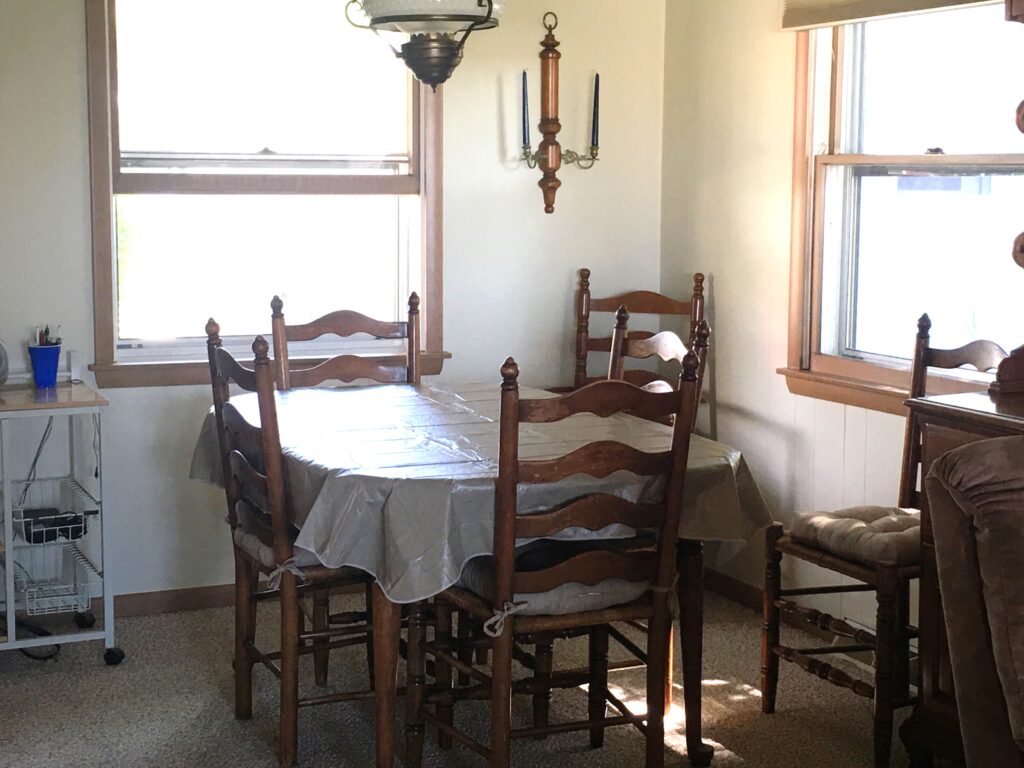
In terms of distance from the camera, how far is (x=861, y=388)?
3.63 metres

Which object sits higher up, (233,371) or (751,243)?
(751,243)

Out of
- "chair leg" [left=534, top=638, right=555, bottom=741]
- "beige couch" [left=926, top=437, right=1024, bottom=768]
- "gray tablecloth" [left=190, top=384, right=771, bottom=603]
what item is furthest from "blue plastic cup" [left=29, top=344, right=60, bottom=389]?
"beige couch" [left=926, top=437, right=1024, bottom=768]

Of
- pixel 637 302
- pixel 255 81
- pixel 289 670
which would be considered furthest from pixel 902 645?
pixel 255 81

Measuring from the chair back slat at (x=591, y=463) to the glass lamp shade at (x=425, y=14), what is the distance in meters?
0.90

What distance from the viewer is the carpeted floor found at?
10.2 ft

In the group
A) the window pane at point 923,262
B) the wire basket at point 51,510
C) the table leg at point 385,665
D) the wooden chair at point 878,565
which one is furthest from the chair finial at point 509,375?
the wire basket at point 51,510

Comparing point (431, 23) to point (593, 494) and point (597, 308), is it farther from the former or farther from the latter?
point (597, 308)

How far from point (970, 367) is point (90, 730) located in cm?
248

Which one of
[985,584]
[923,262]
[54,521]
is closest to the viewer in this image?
[985,584]

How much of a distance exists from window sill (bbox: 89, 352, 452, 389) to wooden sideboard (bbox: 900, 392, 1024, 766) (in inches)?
70.4

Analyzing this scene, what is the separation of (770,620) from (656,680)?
668 millimetres

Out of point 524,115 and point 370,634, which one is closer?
point 370,634

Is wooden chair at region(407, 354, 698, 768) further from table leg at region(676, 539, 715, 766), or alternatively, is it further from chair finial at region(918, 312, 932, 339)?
chair finial at region(918, 312, 932, 339)

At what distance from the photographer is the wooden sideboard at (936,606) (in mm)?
2666
